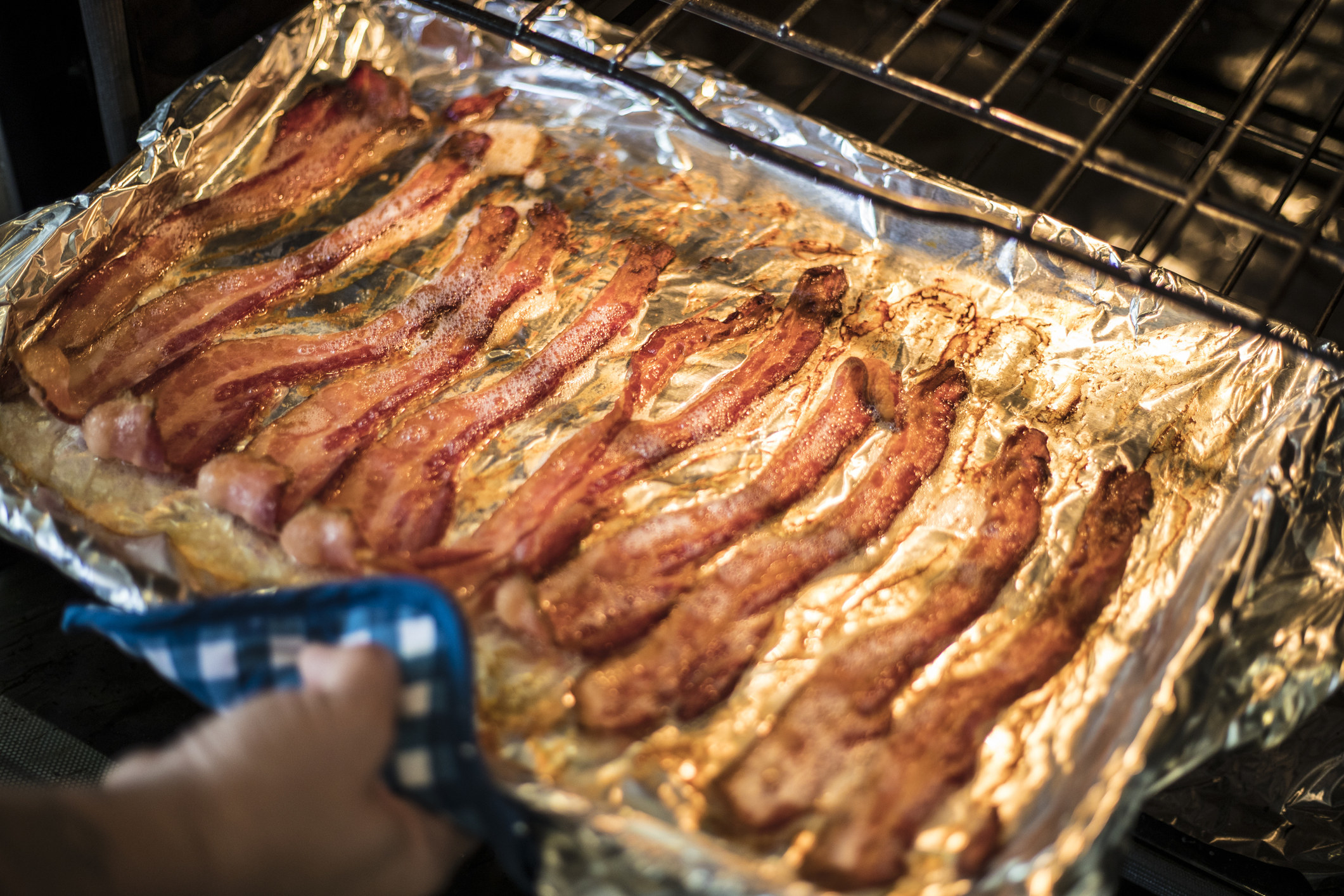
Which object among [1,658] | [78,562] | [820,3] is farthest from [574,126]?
[1,658]

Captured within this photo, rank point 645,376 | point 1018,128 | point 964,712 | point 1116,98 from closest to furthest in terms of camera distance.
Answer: point 964,712, point 1018,128, point 645,376, point 1116,98

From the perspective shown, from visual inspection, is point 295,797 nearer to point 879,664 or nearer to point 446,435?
point 446,435

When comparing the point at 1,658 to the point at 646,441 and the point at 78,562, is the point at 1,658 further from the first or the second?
the point at 646,441

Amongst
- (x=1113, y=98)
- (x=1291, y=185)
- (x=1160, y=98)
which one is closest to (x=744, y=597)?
(x=1291, y=185)

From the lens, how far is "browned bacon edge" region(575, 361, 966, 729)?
61.2 inches

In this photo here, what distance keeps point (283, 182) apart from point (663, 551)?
1.40m

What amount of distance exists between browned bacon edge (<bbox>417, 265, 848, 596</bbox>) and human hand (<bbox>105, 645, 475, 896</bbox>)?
380 mm

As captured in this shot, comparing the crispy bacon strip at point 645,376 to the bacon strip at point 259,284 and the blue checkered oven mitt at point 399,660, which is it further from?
the bacon strip at point 259,284

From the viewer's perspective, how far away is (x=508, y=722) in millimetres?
1526

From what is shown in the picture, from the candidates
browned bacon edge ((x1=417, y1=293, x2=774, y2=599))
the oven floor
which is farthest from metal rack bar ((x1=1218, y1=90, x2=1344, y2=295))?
the oven floor

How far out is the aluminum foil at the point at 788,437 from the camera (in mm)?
1448

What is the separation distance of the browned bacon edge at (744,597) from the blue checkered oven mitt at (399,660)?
8.6 inches

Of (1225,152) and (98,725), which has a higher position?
(1225,152)

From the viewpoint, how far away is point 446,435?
1.91m
